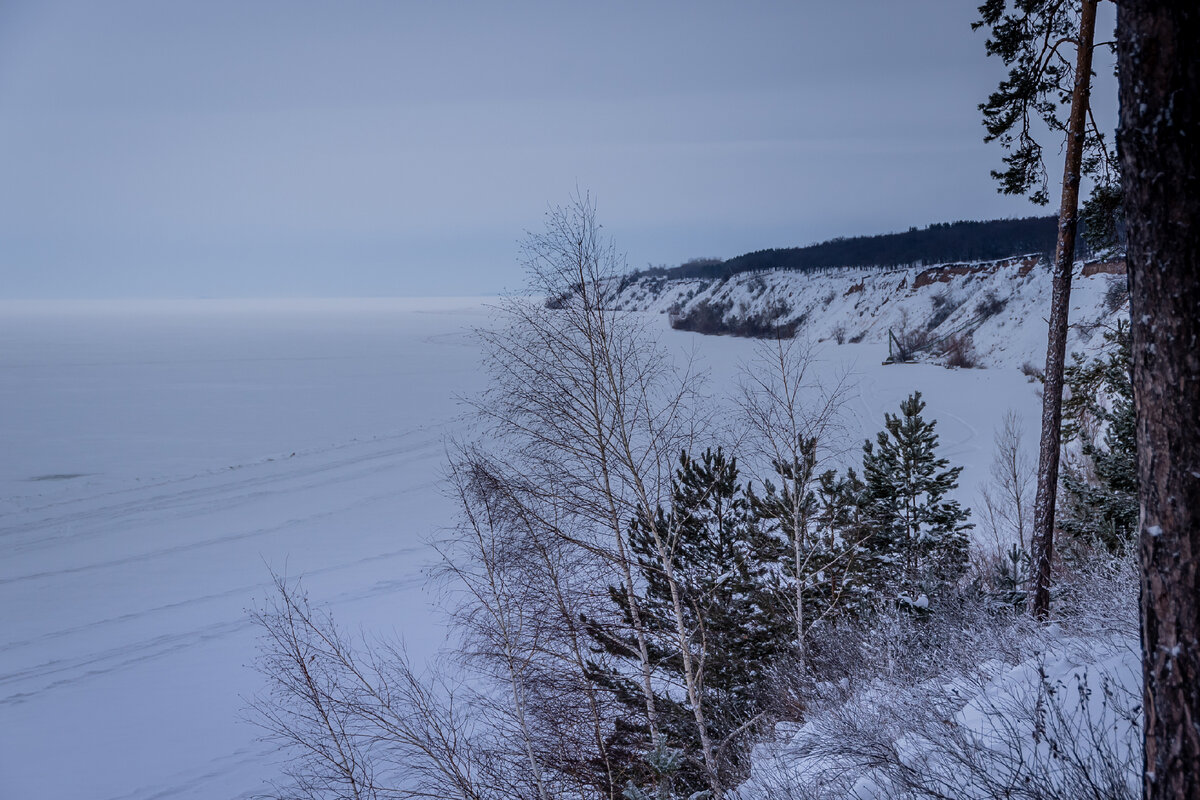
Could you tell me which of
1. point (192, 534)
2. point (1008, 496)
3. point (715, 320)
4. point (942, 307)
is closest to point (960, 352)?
point (942, 307)

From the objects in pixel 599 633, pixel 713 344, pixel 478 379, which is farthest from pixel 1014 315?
pixel 599 633

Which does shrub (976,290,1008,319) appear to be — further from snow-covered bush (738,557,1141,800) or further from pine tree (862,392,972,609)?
snow-covered bush (738,557,1141,800)

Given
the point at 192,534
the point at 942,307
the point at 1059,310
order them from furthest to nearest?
the point at 942,307 → the point at 192,534 → the point at 1059,310

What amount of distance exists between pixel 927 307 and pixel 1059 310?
63747 mm

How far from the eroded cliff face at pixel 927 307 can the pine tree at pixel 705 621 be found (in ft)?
49.7

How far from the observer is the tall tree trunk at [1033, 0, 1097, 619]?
7254 millimetres

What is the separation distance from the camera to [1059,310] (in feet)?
25.2

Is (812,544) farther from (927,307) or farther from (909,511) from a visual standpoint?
(927,307)

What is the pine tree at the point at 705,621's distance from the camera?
28.9 feet

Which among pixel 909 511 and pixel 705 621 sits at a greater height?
pixel 909 511

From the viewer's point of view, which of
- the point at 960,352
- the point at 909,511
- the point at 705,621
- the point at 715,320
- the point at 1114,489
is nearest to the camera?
the point at 705,621

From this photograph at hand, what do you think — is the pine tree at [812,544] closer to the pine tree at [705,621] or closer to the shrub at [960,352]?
the pine tree at [705,621]

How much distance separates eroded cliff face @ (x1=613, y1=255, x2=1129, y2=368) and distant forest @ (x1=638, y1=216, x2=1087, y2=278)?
595 cm

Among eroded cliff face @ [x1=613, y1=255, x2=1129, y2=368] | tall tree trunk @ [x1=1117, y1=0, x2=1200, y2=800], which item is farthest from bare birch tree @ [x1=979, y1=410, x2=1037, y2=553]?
tall tree trunk @ [x1=1117, y1=0, x2=1200, y2=800]
